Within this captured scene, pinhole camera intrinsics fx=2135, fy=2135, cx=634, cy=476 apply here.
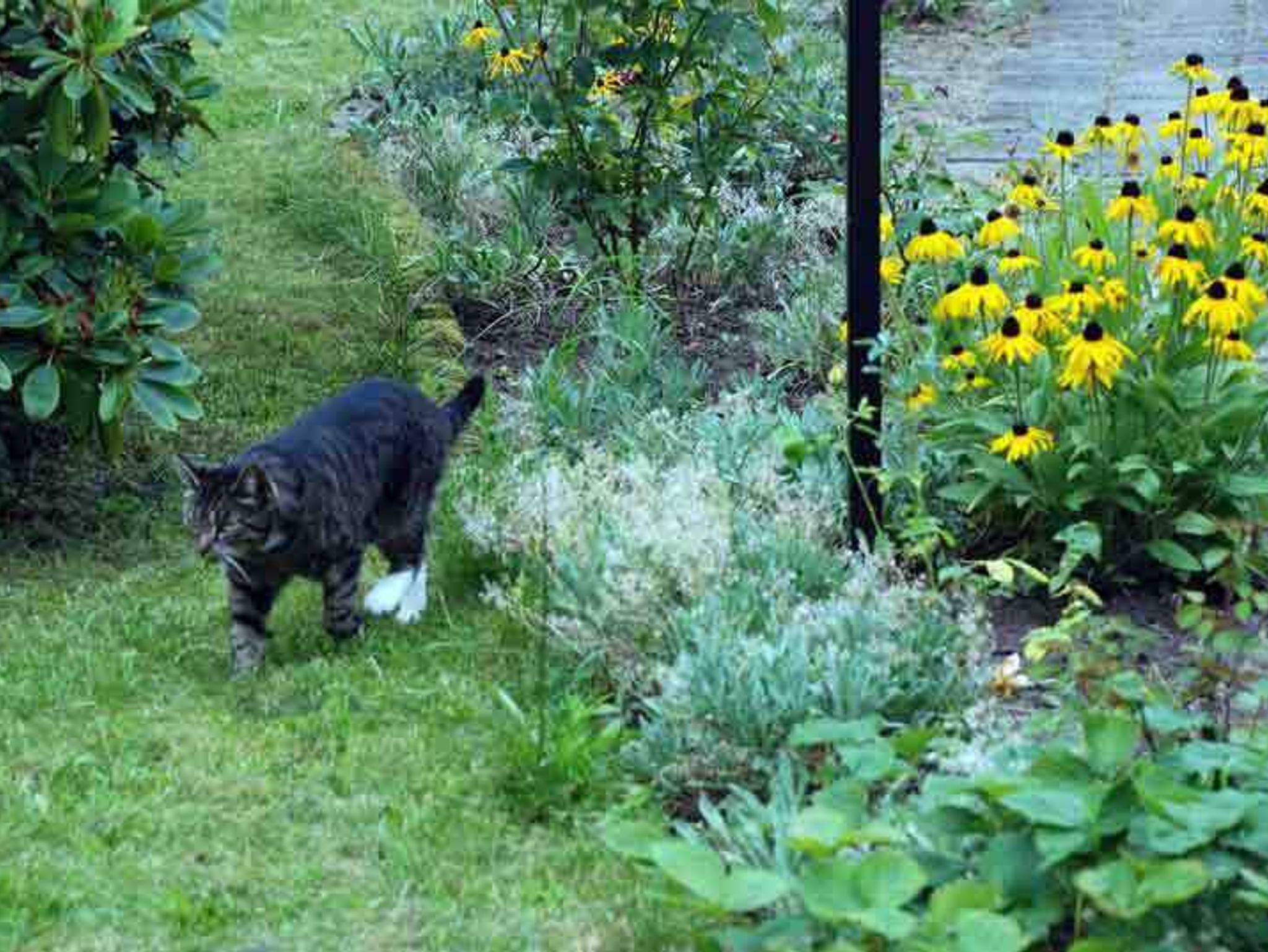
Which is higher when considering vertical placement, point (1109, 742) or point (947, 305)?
point (947, 305)

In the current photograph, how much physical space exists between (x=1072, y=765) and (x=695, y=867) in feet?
2.38

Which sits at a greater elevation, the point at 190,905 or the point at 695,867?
the point at 695,867

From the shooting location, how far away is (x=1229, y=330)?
529cm

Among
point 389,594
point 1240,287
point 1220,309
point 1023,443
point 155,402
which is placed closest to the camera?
point 1220,309

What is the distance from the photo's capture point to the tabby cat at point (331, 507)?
529cm

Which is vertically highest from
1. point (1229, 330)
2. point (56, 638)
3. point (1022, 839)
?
point (1229, 330)

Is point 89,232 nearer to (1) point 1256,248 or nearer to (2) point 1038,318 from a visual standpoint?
(2) point 1038,318

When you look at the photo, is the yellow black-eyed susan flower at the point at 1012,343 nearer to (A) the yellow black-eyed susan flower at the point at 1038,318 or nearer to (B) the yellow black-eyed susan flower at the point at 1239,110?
(A) the yellow black-eyed susan flower at the point at 1038,318

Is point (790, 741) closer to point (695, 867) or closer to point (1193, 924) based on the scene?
point (695, 867)

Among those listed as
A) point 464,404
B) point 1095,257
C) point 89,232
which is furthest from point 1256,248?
point 89,232

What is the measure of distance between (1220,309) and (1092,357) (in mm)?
311

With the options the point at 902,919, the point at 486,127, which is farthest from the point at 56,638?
the point at 486,127

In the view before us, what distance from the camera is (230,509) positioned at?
5.27 m

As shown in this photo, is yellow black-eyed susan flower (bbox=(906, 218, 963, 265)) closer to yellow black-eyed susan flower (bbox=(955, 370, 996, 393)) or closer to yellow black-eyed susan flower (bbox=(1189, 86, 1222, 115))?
yellow black-eyed susan flower (bbox=(955, 370, 996, 393))
